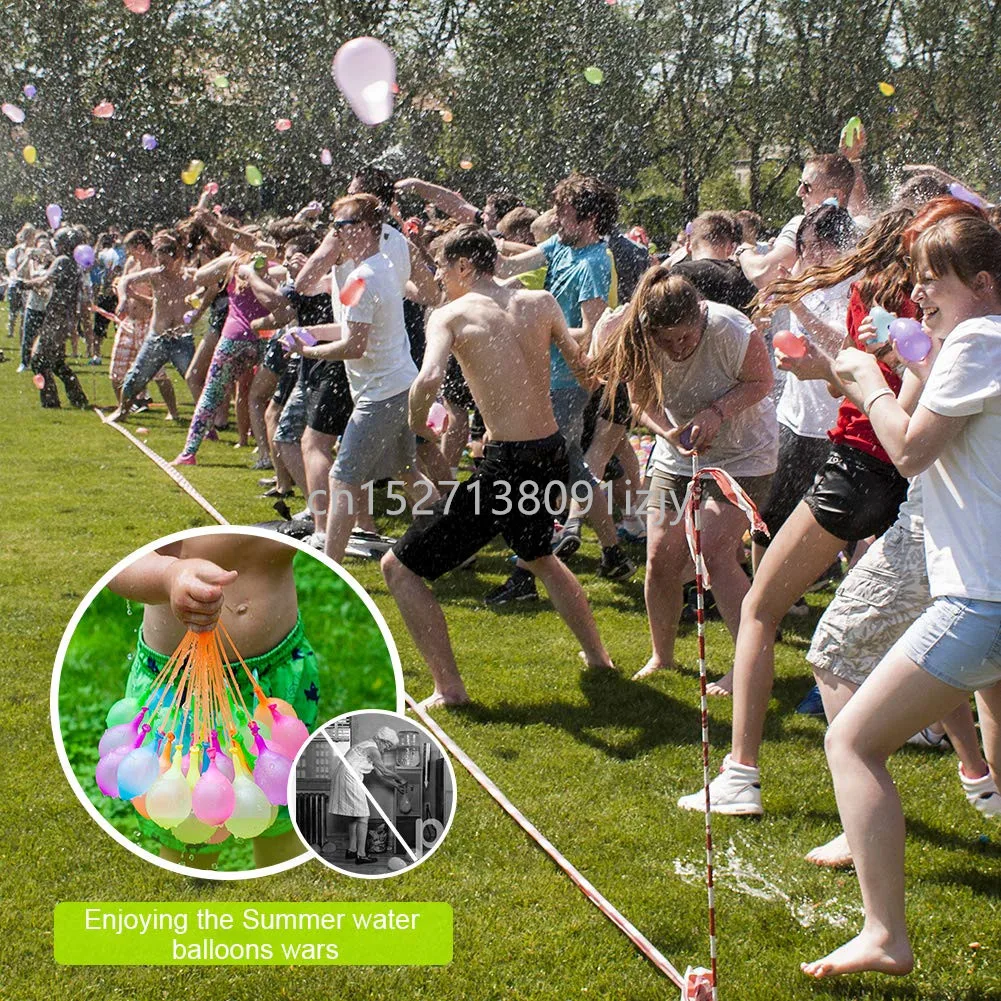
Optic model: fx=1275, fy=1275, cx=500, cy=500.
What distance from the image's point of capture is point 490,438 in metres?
4.72

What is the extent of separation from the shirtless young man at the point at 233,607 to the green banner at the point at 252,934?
58 centimetres

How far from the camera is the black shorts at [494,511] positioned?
455 cm

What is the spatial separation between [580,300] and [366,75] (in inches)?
81.2

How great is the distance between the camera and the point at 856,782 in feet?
8.93

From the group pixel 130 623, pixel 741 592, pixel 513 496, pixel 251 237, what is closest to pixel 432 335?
pixel 513 496

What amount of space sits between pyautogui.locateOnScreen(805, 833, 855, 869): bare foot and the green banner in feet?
3.51

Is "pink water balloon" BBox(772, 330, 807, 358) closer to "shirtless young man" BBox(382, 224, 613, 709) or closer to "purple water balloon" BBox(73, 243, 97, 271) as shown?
"shirtless young man" BBox(382, 224, 613, 709)

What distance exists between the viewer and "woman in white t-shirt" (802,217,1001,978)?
2.52 metres

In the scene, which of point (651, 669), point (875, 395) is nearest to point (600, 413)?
point (651, 669)

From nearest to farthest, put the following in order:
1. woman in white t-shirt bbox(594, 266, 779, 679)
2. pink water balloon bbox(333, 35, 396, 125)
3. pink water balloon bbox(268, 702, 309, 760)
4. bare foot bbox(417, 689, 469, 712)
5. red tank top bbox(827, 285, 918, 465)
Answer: pink water balloon bbox(268, 702, 309, 760) < red tank top bbox(827, 285, 918, 465) < woman in white t-shirt bbox(594, 266, 779, 679) < bare foot bbox(417, 689, 469, 712) < pink water balloon bbox(333, 35, 396, 125)

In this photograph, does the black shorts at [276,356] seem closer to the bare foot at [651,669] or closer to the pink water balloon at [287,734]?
the bare foot at [651,669]

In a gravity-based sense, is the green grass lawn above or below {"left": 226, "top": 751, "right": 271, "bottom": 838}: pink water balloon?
below

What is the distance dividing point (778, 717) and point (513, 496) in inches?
49.1

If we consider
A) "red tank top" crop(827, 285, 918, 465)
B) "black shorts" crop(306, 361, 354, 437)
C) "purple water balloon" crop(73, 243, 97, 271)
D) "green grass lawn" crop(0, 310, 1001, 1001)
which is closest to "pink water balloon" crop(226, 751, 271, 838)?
"green grass lawn" crop(0, 310, 1001, 1001)
